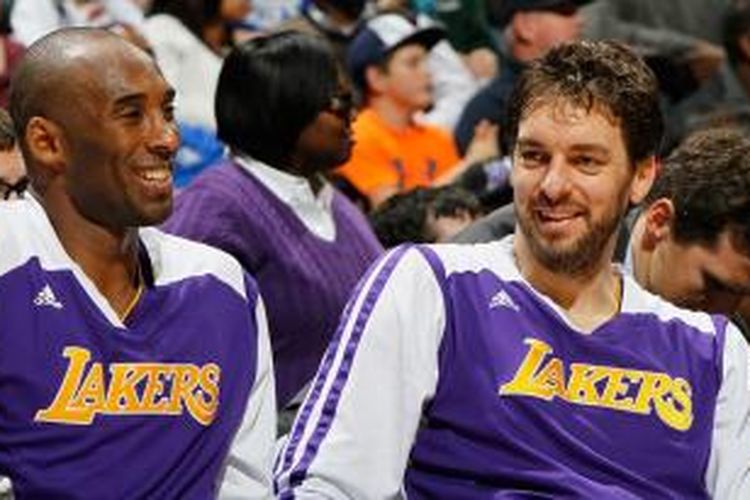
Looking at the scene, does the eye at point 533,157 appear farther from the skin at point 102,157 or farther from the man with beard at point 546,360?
the skin at point 102,157

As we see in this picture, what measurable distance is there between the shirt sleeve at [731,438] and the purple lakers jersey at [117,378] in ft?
2.34

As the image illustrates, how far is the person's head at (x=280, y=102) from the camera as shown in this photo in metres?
4.84

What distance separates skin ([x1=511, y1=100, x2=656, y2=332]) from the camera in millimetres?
3225

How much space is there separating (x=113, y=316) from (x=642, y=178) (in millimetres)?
866

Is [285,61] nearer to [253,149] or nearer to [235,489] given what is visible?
[253,149]

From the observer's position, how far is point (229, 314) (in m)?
3.36

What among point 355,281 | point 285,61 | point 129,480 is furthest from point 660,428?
point 285,61

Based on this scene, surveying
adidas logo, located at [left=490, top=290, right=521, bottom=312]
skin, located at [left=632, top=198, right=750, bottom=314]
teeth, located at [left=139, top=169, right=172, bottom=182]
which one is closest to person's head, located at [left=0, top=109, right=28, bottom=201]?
teeth, located at [left=139, top=169, right=172, bottom=182]

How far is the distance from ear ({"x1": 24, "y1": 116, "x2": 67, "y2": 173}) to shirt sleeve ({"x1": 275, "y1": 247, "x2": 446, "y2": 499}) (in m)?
0.53

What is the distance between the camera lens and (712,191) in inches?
146

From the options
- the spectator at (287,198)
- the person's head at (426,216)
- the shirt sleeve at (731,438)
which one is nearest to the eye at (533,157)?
the shirt sleeve at (731,438)

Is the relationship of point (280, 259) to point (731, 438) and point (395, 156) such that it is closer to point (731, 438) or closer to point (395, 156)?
point (731, 438)

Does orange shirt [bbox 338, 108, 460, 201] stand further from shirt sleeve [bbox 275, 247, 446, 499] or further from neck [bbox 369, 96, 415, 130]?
shirt sleeve [bbox 275, 247, 446, 499]

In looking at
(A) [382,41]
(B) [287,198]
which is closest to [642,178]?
(B) [287,198]
